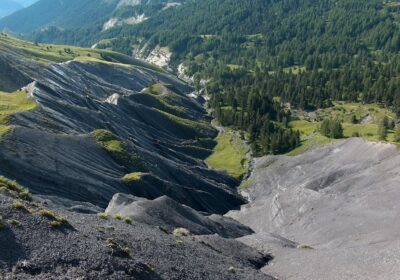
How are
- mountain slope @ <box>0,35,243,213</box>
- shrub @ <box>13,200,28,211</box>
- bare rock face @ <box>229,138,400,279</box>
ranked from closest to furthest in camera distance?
shrub @ <box>13,200,28,211</box> → bare rock face @ <box>229,138,400,279</box> → mountain slope @ <box>0,35,243,213</box>

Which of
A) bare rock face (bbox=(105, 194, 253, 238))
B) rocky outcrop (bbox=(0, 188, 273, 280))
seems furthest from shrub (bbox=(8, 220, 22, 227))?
bare rock face (bbox=(105, 194, 253, 238))

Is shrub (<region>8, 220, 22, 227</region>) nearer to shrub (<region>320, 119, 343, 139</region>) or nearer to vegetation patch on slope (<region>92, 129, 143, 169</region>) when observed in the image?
vegetation patch on slope (<region>92, 129, 143, 169</region>)

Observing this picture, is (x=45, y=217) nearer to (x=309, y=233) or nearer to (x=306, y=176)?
(x=309, y=233)

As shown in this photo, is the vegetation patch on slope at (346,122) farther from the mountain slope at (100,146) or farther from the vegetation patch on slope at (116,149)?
the vegetation patch on slope at (116,149)

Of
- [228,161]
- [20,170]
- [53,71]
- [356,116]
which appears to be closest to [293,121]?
[356,116]

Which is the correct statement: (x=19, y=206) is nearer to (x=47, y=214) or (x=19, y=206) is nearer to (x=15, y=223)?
(x=47, y=214)

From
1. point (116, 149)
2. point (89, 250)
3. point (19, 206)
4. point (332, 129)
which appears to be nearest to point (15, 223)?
point (19, 206)
